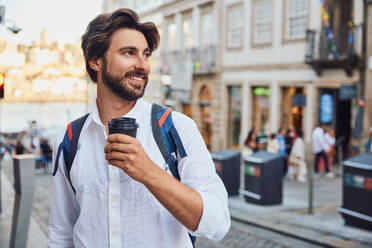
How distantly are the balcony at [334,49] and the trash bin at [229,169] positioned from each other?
7499 millimetres

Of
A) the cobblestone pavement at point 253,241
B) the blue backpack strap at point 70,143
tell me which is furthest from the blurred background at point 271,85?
the blue backpack strap at point 70,143

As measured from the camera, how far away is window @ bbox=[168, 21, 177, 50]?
31.8 m

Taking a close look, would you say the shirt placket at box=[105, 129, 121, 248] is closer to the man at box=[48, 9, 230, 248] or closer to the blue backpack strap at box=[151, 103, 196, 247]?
the man at box=[48, 9, 230, 248]

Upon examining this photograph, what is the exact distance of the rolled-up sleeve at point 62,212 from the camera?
→ 219 centimetres

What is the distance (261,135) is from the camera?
74.8 feet

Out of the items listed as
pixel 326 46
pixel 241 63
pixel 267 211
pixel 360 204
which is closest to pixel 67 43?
pixel 241 63

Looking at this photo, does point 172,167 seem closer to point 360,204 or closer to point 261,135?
point 360,204

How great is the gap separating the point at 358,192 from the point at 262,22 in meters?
15.3

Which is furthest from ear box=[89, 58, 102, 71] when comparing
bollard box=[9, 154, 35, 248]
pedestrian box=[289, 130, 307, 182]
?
pedestrian box=[289, 130, 307, 182]

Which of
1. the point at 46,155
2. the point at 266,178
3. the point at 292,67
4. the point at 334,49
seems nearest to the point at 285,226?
the point at 266,178

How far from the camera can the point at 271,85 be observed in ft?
74.1

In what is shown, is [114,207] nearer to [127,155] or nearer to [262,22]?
[127,155]

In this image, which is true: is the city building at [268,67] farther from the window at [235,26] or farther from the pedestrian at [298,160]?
the pedestrian at [298,160]

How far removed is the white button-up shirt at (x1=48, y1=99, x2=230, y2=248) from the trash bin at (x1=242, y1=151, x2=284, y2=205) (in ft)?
30.1
